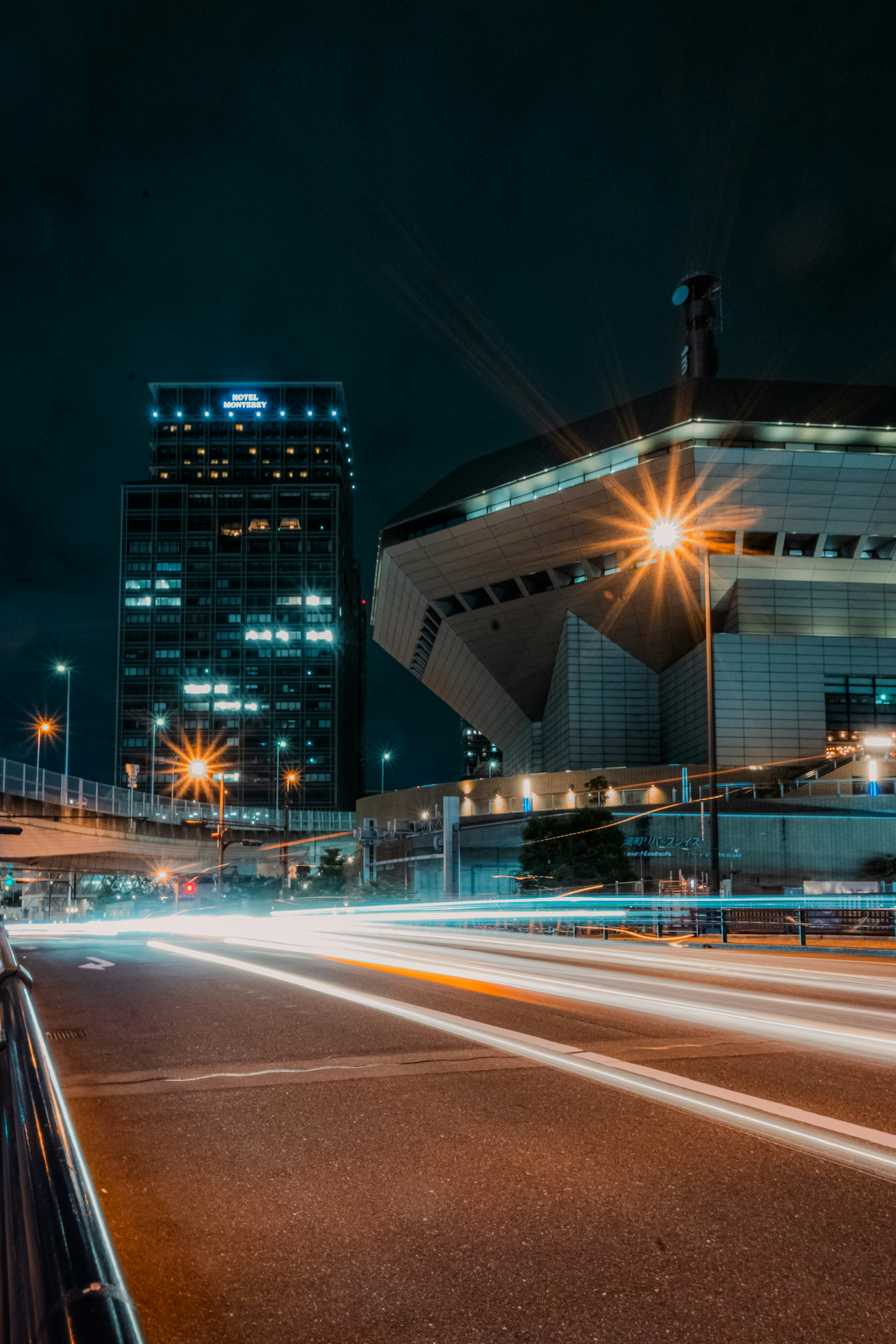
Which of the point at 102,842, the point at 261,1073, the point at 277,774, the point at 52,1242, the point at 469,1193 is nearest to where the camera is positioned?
the point at 52,1242

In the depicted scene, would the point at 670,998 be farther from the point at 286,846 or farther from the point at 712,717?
the point at 286,846

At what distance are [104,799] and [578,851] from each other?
75.5ft

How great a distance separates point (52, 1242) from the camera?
183 centimetres

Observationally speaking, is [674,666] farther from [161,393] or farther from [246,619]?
[161,393]

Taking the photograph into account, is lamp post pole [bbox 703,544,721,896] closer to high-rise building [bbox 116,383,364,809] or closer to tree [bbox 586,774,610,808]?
tree [bbox 586,774,610,808]

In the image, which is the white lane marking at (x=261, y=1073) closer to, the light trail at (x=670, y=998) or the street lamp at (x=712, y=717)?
the light trail at (x=670, y=998)

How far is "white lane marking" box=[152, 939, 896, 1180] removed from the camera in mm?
4891

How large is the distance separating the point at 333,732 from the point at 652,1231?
15168cm

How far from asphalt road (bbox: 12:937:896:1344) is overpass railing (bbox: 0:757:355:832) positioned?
34.4 metres

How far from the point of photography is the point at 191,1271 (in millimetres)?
3551

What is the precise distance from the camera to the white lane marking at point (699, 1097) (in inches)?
193

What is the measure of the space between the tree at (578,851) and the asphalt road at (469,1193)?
34.9 meters

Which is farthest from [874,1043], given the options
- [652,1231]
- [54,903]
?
[54,903]

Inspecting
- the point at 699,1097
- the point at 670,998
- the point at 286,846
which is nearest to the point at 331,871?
the point at 286,846
